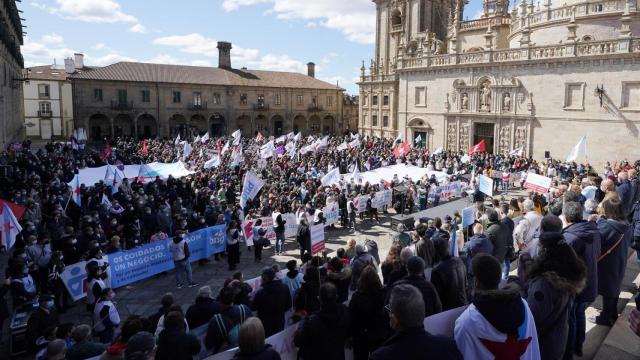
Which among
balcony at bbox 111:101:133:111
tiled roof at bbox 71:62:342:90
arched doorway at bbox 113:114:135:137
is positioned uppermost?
tiled roof at bbox 71:62:342:90

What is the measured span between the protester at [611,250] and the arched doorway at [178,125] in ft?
177

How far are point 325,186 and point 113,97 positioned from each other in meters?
41.9

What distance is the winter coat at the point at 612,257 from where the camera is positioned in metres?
5.80

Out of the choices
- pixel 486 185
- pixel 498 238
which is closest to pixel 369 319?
pixel 498 238

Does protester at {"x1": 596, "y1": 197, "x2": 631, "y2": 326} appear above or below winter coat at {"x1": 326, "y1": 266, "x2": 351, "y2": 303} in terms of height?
above

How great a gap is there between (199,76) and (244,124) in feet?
28.2

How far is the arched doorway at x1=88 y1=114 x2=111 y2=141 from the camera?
170ft

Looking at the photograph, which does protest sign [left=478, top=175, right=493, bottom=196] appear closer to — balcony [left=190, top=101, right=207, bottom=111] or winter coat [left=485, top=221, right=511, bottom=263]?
winter coat [left=485, top=221, right=511, bottom=263]

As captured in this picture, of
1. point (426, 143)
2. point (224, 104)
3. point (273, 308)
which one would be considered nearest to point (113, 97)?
point (224, 104)

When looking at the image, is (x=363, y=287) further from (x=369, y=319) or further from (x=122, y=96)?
(x=122, y=96)

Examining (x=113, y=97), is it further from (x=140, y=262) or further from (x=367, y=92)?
(x=140, y=262)

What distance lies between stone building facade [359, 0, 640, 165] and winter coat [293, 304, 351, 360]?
99.6 ft

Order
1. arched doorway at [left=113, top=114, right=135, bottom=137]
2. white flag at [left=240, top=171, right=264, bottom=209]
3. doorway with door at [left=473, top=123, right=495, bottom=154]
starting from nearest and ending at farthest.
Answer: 1. white flag at [left=240, top=171, right=264, bottom=209]
2. doorway with door at [left=473, top=123, right=495, bottom=154]
3. arched doorway at [left=113, top=114, right=135, bottom=137]

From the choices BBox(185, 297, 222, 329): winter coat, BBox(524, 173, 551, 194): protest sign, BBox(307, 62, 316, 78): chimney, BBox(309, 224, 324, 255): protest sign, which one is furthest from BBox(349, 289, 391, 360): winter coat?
BBox(307, 62, 316, 78): chimney
